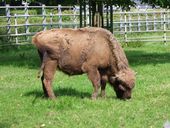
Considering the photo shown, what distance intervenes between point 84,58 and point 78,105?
0.98m

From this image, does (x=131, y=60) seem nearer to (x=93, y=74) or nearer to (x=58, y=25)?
(x=93, y=74)

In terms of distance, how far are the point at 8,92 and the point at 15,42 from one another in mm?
13098

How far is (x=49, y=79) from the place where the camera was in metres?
9.57

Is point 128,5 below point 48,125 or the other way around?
the other way around

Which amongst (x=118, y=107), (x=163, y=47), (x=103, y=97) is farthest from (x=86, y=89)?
(x=163, y=47)

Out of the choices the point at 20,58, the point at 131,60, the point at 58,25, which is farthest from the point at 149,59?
the point at 58,25

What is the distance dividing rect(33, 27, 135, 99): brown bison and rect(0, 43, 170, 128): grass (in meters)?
0.38

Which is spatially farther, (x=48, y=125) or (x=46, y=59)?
(x=46, y=59)

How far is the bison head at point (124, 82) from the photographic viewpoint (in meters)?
9.48

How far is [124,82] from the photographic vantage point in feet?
31.2

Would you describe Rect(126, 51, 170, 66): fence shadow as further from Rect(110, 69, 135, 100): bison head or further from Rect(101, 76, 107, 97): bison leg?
Rect(110, 69, 135, 100): bison head

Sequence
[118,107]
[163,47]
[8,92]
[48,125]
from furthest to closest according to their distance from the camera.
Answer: [163,47] < [8,92] < [118,107] < [48,125]

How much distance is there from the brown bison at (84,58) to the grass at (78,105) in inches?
14.8

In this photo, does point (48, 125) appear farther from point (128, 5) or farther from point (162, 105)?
point (128, 5)
